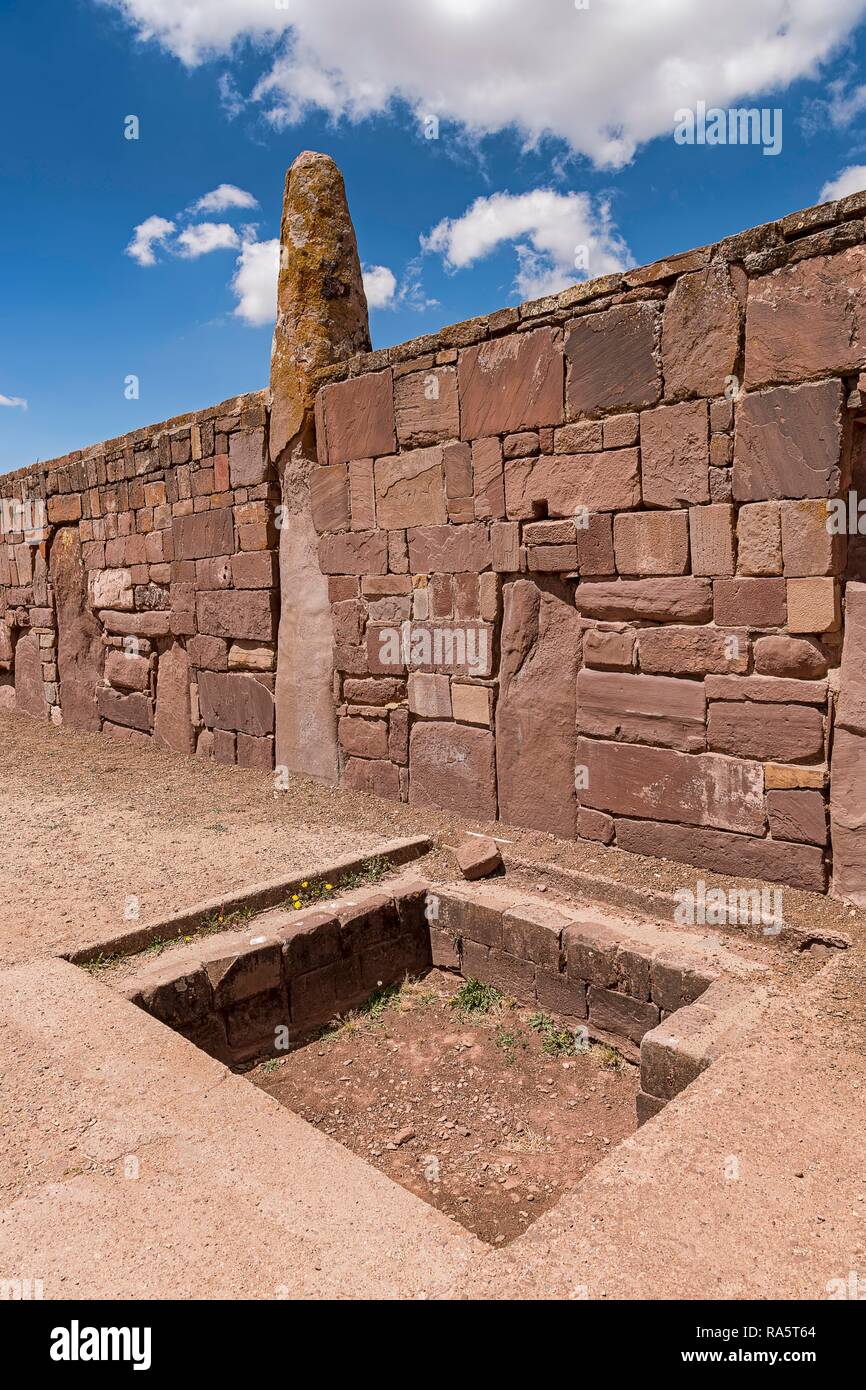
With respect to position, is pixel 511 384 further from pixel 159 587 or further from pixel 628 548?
pixel 159 587

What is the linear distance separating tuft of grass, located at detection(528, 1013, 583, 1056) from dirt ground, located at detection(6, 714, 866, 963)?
0.93m

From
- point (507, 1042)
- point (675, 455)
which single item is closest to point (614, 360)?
point (675, 455)

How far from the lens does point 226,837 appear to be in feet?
20.2

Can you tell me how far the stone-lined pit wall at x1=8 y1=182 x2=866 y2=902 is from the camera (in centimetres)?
437

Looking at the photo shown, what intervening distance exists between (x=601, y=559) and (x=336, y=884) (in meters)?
2.42

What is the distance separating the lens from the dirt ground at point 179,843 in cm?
463

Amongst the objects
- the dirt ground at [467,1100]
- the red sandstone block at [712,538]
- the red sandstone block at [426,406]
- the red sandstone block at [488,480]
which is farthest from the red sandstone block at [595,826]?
the red sandstone block at [426,406]

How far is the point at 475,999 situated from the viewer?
15.1ft

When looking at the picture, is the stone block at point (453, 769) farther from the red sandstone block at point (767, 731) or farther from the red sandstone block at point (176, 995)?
the red sandstone block at point (176, 995)

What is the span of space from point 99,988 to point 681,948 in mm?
2574

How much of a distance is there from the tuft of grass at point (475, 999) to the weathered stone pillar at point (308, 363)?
9.45 ft

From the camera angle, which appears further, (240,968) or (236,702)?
(236,702)
